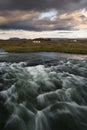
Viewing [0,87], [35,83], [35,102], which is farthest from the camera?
[35,83]

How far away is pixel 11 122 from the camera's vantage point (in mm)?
9750

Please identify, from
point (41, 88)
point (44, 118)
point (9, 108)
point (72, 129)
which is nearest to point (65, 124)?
point (72, 129)

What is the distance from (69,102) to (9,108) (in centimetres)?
335

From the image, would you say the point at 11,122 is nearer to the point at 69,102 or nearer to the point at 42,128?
the point at 42,128

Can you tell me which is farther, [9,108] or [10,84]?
[10,84]

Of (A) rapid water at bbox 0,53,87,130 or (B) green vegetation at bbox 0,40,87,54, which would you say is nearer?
(A) rapid water at bbox 0,53,87,130

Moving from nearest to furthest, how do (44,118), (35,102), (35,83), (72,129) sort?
1. (72,129)
2. (44,118)
3. (35,102)
4. (35,83)

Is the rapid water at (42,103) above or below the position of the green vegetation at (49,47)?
above

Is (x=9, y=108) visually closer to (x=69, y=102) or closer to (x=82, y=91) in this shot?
(x=69, y=102)

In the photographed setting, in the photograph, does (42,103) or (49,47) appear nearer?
(42,103)

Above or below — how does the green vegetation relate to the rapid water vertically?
below

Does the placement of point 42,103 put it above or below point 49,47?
above

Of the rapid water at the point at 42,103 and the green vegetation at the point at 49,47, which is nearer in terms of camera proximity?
the rapid water at the point at 42,103

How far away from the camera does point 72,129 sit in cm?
962
